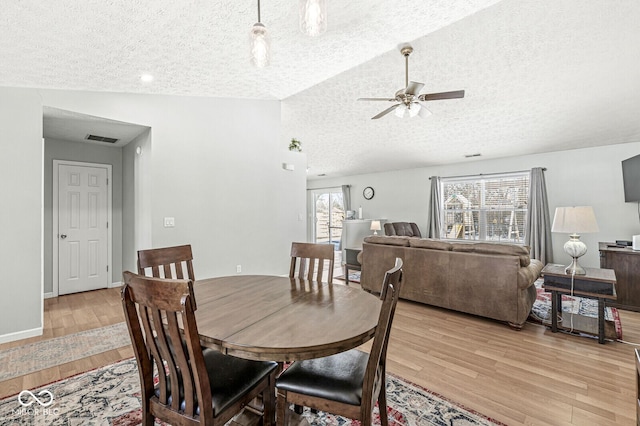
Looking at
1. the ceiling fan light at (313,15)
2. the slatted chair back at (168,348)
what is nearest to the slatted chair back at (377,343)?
the slatted chair back at (168,348)

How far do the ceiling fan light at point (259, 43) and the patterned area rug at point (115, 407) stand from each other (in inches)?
84.5

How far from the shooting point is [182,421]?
116 centimetres

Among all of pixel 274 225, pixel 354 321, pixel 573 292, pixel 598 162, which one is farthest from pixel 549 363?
pixel 598 162

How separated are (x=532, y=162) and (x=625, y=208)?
1619 millimetres

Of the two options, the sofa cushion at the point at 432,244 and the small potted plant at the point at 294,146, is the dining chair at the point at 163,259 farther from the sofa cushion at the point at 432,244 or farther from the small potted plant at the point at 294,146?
the small potted plant at the point at 294,146

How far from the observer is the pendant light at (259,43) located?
65.5 inches

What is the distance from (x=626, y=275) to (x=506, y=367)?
264 centimetres

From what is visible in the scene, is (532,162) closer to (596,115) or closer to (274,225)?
(596,115)

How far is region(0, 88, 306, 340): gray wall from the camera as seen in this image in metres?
2.81

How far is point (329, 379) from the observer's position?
1.32 metres

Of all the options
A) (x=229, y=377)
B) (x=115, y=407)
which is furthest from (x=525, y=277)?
(x=115, y=407)

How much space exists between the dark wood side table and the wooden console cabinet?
34.0 inches

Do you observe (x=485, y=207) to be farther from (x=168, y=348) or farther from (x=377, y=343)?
(x=168, y=348)

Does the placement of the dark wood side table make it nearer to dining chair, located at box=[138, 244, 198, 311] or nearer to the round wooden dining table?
the round wooden dining table
